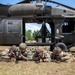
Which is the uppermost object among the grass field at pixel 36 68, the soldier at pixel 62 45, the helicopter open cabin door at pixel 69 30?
the helicopter open cabin door at pixel 69 30

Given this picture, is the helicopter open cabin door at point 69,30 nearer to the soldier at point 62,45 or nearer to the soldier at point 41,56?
the soldier at point 62,45

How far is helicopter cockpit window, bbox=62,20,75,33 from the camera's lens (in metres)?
13.8

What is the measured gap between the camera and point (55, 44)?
1338cm

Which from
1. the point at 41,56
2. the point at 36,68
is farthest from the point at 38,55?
the point at 36,68

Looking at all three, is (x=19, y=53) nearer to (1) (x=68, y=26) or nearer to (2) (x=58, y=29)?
(2) (x=58, y=29)

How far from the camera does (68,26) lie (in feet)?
45.8

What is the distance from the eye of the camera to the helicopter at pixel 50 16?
13.5 m

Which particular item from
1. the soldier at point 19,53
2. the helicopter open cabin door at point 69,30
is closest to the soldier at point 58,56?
the soldier at point 19,53

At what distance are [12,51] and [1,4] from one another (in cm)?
568

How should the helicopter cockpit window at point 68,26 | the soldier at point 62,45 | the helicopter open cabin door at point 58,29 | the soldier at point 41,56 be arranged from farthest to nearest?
the helicopter cockpit window at point 68,26
the helicopter open cabin door at point 58,29
the soldier at point 62,45
the soldier at point 41,56

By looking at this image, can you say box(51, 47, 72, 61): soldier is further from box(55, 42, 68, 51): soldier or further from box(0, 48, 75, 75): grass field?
box(55, 42, 68, 51): soldier

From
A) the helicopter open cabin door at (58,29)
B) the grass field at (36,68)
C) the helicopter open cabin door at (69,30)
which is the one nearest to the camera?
the grass field at (36,68)

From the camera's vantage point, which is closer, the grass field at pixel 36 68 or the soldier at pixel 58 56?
the grass field at pixel 36 68

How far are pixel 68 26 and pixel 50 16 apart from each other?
125 centimetres
